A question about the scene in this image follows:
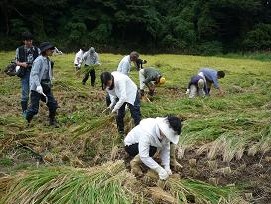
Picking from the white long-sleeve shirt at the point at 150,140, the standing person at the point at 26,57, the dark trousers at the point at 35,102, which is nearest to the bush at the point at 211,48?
the standing person at the point at 26,57

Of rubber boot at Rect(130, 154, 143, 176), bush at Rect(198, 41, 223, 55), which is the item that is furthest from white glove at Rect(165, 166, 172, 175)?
bush at Rect(198, 41, 223, 55)

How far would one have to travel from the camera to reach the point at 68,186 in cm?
430

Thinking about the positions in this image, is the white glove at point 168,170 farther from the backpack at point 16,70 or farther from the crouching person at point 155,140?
the backpack at point 16,70

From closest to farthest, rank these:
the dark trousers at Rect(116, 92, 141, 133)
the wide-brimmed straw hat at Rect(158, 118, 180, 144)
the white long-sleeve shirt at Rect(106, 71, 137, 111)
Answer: the wide-brimmed straw hat at Rect(158, 118, 180, 144), the white long-sleeve shirt at Rect(106, 71, 137, 111), the dark trousers at Rect(116, 92, 141, 133)

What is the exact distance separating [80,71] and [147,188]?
8.44m

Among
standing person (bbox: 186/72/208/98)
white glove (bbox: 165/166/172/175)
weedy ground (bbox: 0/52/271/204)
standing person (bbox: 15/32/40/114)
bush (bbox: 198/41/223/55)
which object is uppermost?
standing person (bbox: 15/32/40/114)

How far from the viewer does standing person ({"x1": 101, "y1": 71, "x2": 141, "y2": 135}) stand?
5910 mm

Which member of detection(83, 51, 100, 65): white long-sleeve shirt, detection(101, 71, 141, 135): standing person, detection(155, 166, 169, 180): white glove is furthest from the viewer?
detection(83, 51, 100, 65): white long-sleeve shirt

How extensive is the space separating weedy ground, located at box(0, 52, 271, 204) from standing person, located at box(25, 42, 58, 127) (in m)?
0.29

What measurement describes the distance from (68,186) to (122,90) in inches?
78.6

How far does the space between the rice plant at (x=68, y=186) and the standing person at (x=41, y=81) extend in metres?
2.39

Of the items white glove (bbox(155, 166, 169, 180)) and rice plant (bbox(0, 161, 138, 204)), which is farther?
white glove (bbox(155, 166, 169, 180))

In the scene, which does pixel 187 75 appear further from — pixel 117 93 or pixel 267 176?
pixel 267 176

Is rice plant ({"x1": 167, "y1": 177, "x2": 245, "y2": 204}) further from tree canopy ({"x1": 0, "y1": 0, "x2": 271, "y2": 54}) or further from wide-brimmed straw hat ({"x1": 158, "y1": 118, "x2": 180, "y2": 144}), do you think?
tree canopy ({"x1": 0, "y1": 0, "x2": 271, "y2": 54})
